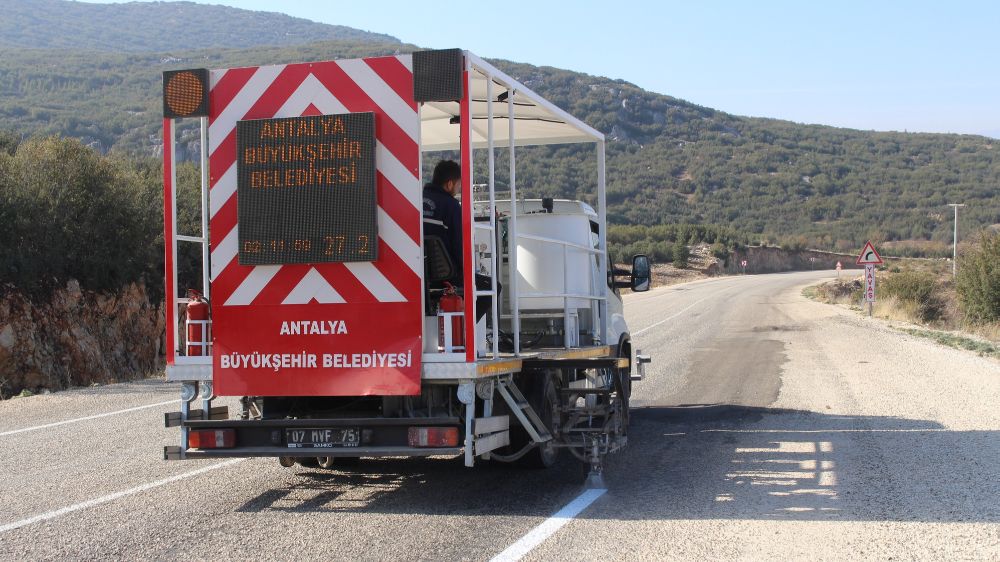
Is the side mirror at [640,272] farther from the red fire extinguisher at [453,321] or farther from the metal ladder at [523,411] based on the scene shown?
the red fire extinguisher at [453,321]

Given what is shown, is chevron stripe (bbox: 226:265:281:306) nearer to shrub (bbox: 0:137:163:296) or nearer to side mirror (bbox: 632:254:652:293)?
side mirror (bbox: 632:254:652:293)

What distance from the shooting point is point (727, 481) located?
766 cm

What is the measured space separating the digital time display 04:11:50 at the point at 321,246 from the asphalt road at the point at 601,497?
180 centimetres

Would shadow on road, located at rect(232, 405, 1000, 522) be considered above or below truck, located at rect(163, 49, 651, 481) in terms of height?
below

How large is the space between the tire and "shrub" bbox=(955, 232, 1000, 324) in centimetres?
2525

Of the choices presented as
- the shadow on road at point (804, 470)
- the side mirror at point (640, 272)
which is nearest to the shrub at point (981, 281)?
the shadow on road at point (804, 470)

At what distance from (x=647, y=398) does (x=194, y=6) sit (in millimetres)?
192883

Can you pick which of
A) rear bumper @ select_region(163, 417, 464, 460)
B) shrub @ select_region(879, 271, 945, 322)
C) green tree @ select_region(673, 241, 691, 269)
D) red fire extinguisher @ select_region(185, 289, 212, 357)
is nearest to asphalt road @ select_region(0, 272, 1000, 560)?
rear bumper @ select_region(163, 417, 464, 460)

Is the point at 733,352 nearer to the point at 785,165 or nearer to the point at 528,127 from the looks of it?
the point at 528,127

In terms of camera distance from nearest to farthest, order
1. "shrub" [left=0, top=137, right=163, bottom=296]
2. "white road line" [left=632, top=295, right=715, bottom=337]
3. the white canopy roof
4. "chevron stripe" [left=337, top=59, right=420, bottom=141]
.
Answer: "chevron stripe" [left=337, top=59, right=420, bottom=141], the white canopy roof, "shrub" [left=0, top=137, right=163, bottom=296], "white road line" [left=632, top=295, right=715, bottom=337]

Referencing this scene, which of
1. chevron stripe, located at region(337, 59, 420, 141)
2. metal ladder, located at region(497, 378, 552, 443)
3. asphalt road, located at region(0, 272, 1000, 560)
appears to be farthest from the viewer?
metal ladder, located at region(497, 378, 552, 443)

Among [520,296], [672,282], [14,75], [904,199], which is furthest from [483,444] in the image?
[904,199]

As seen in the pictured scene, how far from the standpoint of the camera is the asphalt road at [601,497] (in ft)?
19.2

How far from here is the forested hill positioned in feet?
450
